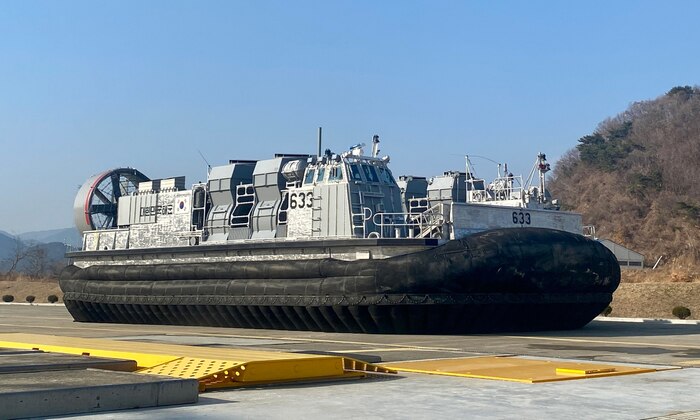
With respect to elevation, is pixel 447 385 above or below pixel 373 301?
below

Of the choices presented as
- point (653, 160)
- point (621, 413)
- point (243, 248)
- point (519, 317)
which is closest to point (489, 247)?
point (519, 317)

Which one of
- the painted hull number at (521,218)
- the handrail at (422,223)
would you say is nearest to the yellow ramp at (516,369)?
the handrail at (422,223)

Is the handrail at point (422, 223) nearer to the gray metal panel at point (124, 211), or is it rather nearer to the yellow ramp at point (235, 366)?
the yellow ramp at point (235, 366)

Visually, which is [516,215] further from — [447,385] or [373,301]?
[447,385]

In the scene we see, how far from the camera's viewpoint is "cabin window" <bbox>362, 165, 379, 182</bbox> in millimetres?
20422

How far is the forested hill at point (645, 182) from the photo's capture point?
193 ft

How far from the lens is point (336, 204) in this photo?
1967 centimetres

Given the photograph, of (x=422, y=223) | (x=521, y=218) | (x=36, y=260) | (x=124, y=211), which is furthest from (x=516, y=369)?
(x=36, y=260)

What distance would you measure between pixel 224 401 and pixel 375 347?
6.56 meters

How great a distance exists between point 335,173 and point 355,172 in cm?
45

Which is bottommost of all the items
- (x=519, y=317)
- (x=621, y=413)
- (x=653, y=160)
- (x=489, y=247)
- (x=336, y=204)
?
(x=621, y=413)

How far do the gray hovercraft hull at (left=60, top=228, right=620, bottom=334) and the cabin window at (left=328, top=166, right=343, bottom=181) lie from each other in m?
2.51

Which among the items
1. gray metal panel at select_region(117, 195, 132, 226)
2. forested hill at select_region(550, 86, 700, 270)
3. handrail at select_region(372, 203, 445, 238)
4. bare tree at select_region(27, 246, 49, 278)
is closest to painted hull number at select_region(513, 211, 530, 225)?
handrail at select_region(372, 203, 445, 238)

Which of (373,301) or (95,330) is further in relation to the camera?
(95,330)
